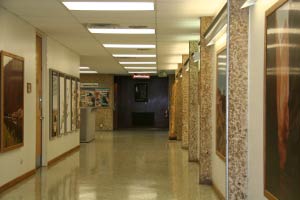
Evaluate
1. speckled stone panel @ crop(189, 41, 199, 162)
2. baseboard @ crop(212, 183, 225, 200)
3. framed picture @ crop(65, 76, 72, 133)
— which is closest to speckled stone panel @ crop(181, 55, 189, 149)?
speckled stone panel @ crop(189, 41, 199, 162)

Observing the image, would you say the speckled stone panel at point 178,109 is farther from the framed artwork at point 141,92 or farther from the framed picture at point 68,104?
the framed artwork at point 141,92

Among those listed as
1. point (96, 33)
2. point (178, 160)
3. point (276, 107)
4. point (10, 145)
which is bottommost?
point (178, 160)

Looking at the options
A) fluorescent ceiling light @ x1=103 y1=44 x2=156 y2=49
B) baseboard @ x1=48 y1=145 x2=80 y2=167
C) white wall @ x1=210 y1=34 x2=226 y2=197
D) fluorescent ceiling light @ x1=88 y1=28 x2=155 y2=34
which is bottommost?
baseboard @ x1=48 y1=145 x2=80 y2=167

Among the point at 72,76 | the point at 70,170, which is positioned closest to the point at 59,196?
the point at 70,170

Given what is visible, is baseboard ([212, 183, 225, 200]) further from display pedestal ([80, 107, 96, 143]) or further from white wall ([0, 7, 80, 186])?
display pedestal ([80, 107, 96, 143])

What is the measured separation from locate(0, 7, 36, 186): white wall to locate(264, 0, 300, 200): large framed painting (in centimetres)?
504

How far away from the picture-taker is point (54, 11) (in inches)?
327

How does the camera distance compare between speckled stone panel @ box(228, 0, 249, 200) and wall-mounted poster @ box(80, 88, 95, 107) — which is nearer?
speckled stone panel @ box(228, 0, 249, 200)

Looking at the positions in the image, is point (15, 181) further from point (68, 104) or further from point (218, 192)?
point (68, 104)

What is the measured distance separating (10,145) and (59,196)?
4.55ft

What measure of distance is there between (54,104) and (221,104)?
18.5 feet

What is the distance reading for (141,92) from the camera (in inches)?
1174

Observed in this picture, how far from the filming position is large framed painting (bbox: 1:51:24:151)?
7.93 m

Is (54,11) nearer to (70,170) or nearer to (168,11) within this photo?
(168,11)
